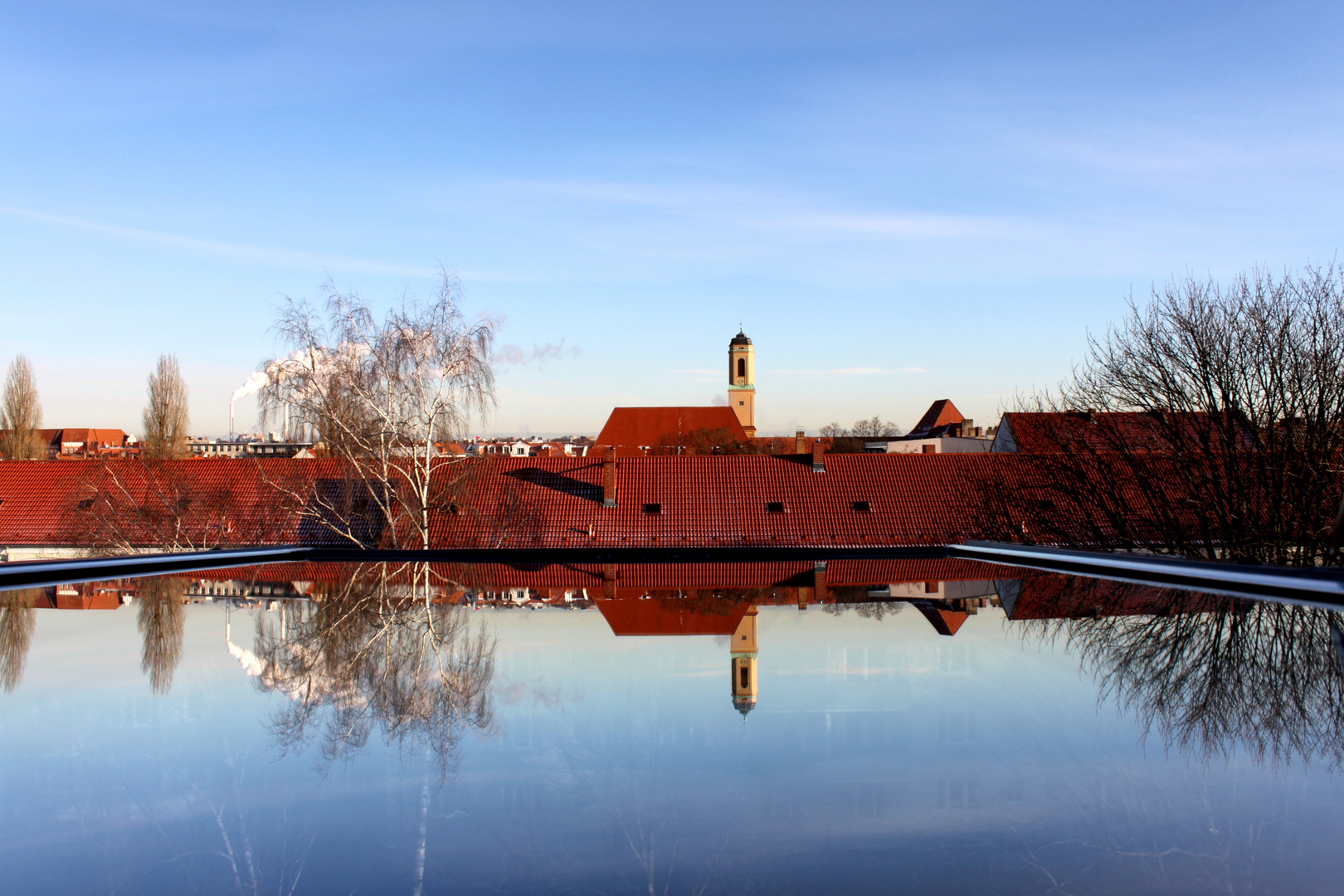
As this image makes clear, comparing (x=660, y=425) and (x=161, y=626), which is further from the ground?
(x=660, y=425)

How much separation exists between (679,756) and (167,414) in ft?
185

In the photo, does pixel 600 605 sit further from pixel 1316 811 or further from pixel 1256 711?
pixel 1316 811

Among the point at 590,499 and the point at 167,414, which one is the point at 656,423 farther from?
the point at 590,499

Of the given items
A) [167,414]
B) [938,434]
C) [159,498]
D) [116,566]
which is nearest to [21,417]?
[167,414]

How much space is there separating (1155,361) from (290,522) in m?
20.3

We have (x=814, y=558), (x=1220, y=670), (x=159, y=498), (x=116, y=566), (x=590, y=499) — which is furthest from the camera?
(x=159, y=498)

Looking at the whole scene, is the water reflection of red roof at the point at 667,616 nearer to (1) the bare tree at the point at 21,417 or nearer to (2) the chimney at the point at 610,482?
(2) the chimney at the point at 610,482

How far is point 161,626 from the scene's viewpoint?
191 inches

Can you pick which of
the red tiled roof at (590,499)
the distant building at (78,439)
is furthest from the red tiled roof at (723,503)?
the distant building at (78,439)

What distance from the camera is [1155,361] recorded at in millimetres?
16641

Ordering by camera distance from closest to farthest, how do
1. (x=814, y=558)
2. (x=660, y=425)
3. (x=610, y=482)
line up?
(x=814, y=558) < (x=610, y=482) < (x=660, y=425)

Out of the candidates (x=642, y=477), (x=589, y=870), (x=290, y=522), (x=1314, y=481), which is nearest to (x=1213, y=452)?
(x=1314, y=481)

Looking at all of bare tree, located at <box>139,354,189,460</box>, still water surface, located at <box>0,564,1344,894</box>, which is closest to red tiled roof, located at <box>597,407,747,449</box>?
bare tree, located at <box>139,354,189,460</box>

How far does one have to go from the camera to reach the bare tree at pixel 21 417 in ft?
179
